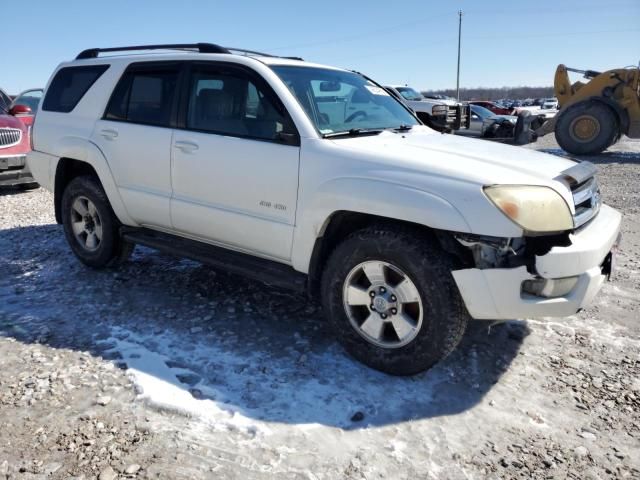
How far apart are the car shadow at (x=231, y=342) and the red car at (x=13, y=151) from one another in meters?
3.87

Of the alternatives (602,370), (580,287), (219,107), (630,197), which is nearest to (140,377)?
(219,107)

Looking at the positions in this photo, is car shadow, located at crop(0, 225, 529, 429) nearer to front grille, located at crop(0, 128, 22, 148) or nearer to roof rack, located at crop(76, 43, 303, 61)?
roof rack, located at crop(76, 43, 303, 61)

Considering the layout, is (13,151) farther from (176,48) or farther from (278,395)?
(278,395)

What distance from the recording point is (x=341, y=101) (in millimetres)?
3811

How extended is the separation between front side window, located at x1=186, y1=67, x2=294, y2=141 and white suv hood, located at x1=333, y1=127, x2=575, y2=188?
49cm

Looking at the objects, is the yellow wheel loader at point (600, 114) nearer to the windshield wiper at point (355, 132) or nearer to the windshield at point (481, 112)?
the windshield at point (481, 112)

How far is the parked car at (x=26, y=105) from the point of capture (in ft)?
29.4

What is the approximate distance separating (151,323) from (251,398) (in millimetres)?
1282

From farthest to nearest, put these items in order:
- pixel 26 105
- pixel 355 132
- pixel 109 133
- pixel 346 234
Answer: pixel 26 105 < pixel 109 133 < pixel 355 132 < pixel 346 234

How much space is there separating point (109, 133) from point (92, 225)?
96cm

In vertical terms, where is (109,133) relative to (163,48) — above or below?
below

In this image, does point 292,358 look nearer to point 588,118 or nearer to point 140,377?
point 140,377

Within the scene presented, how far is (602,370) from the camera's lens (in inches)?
127

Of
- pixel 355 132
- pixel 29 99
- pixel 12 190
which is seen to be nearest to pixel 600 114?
pixel 355 132
